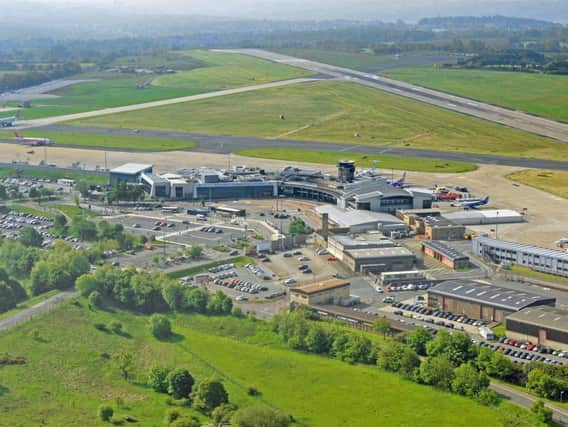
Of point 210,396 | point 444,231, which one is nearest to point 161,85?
point 444,231

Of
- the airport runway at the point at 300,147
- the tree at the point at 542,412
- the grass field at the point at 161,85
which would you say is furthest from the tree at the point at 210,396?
the grass field at the point at 161,85

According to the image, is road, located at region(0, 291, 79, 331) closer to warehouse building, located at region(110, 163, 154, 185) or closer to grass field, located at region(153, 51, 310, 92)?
warehouse building, located at region(110, 163, 154, 185)

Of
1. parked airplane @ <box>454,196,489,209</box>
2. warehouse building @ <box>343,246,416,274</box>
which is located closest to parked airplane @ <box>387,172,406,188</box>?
parked airplane @ <box>454,196,489,209</box>

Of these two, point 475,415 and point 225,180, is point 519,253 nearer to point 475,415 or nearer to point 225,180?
point 475,415

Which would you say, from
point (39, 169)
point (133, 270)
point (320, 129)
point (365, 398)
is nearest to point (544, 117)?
point (320, 129)

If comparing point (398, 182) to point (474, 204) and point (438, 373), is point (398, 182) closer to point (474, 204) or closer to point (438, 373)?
point (474, 204)

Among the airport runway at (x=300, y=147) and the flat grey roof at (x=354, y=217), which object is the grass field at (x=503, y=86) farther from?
the flat grey roof at (x=354, y=217)
